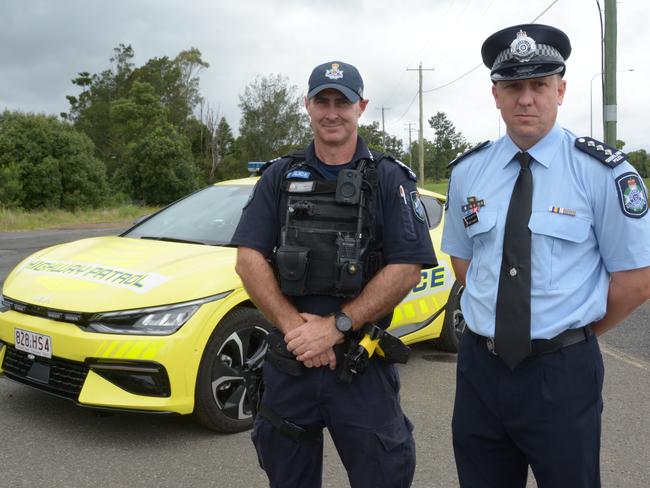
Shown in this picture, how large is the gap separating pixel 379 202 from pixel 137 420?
2347mm

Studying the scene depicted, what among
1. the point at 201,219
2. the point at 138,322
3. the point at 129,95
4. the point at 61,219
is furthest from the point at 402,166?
the point at 129,95

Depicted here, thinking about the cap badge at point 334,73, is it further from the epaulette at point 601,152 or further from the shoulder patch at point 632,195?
the shoulder patch at point 632,195

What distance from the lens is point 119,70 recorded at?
62.2 m

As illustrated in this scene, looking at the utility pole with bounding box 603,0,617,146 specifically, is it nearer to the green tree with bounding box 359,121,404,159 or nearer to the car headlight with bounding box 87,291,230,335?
the car headlight with bounding box 87,291,230,335

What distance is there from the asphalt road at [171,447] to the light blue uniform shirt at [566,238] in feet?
5.07

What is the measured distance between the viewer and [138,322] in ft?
10.9

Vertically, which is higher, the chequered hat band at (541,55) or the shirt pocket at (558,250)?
the chequered hat band at (541,55)

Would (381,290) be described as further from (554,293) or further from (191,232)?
(191,232)

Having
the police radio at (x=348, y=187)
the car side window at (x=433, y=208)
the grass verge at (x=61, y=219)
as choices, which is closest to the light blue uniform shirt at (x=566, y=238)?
the police radio at (x=348, y=187)

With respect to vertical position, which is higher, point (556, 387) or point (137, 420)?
point (556, 387)

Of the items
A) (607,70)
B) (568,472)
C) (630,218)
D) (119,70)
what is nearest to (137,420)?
(568,472)

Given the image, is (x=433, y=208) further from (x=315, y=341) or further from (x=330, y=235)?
(x=315, y=341)

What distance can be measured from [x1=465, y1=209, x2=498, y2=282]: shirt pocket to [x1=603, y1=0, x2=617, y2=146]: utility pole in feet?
37.1

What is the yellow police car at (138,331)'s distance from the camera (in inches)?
130
